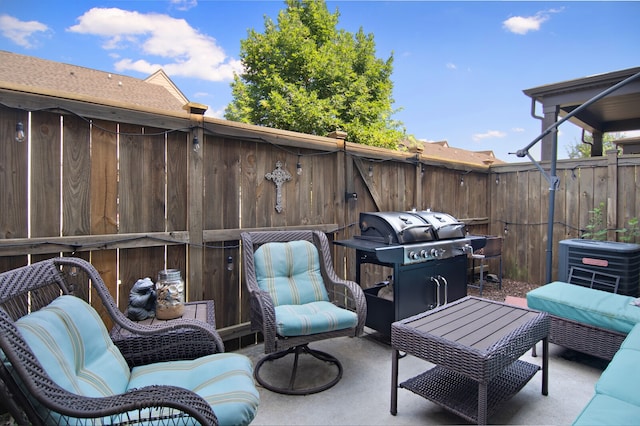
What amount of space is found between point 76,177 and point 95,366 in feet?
4.54

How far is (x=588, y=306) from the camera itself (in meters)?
2.61

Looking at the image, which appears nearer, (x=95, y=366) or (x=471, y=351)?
(x=95, y=366)

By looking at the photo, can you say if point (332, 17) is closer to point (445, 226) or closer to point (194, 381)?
point (445, 226)

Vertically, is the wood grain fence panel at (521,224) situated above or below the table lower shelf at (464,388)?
above

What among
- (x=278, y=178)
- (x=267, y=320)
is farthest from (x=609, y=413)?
(x=278, y=178)

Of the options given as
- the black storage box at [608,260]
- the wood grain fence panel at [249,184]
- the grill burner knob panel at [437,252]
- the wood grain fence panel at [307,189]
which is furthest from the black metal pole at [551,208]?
the wood grain fence panel at [249,184]

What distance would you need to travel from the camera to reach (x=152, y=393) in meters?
1.16

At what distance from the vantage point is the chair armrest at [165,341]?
1806mm

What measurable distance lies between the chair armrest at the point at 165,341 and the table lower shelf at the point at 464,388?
120 centimetres

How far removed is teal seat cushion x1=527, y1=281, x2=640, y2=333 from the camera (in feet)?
8.01

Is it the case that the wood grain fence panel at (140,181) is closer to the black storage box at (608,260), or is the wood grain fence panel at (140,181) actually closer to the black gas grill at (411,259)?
the black gas grill at (411,259)

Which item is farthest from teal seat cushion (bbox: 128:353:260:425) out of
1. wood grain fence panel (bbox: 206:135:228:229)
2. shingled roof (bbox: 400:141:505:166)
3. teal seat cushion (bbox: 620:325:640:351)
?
A: shingled roof (bbox: 400:141:505:166)

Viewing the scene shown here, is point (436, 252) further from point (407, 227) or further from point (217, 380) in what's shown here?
point (217, 380)

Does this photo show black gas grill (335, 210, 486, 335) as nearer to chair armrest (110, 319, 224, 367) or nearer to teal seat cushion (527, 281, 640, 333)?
teal seat cushion (527, 281, 640, 333)
